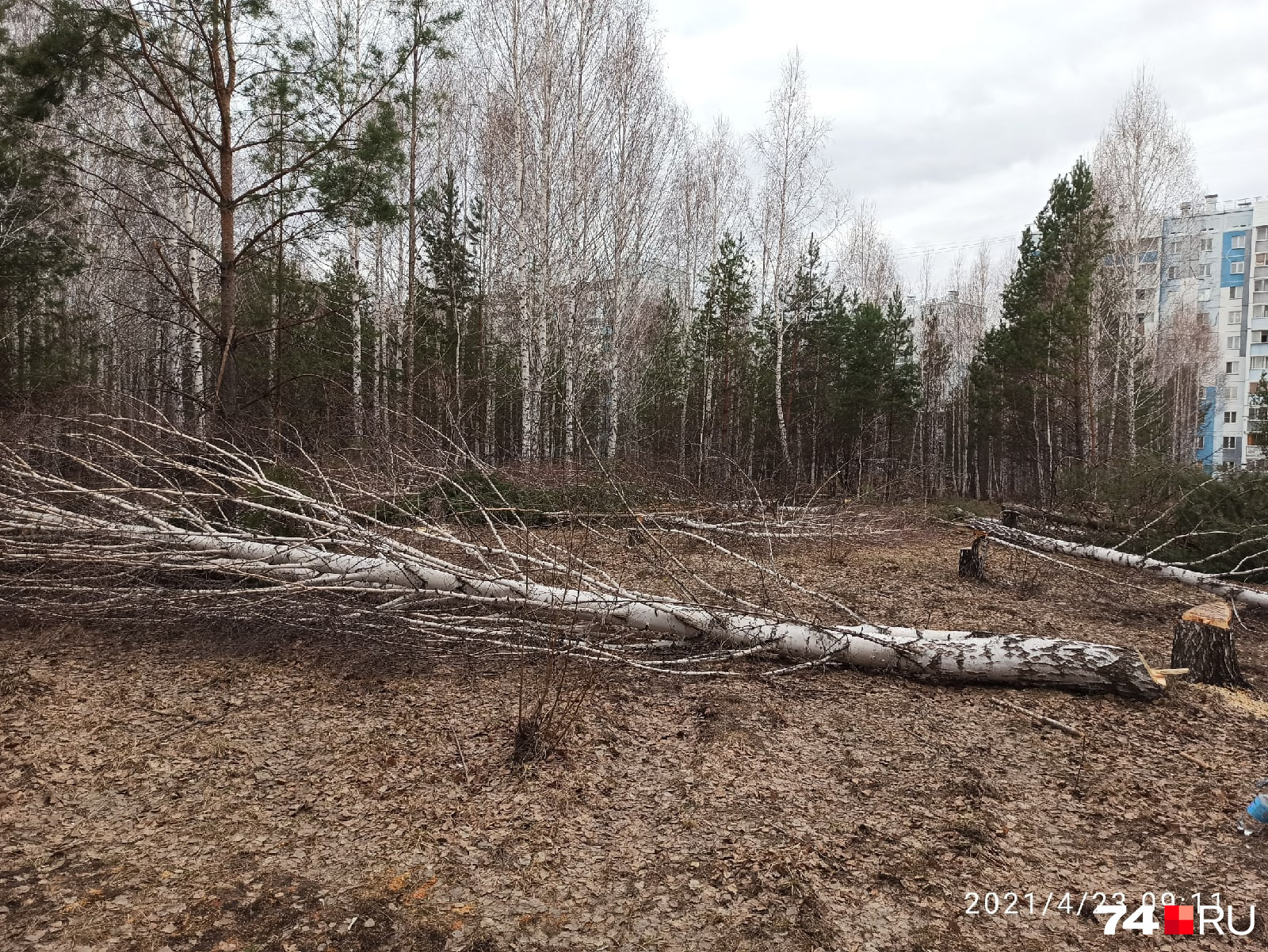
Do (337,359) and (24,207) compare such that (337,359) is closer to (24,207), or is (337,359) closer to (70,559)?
(24,207)

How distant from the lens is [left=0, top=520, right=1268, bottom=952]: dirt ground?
202cm

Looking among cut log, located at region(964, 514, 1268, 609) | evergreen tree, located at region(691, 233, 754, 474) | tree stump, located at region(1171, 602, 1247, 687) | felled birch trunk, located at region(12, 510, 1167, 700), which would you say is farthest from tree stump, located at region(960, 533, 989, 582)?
evergreen tree, located at region(691, 233, 754, 474)

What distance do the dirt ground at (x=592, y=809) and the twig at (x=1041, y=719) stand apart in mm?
69

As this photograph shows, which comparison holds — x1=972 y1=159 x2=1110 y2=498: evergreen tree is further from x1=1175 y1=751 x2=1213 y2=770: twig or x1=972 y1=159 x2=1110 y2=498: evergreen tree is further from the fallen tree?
x1=1175 y1=751 x2=1213 y2=770: twig

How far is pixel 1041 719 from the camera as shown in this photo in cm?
346

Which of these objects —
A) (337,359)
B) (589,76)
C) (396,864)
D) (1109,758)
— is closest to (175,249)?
(337,359)

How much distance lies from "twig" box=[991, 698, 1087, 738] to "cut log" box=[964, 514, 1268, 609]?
166 inches

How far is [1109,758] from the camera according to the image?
308cm

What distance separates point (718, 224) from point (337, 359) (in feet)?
37.4

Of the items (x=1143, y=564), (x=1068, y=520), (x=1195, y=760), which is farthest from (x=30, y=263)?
(x=1068, y=520)

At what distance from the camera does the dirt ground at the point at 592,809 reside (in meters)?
2.02

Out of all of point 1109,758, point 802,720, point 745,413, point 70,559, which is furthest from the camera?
point 745,413

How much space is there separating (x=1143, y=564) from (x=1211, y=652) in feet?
11.0

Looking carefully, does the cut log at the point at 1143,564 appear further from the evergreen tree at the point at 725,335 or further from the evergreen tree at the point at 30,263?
the evergreen tree at the point at 30,263
